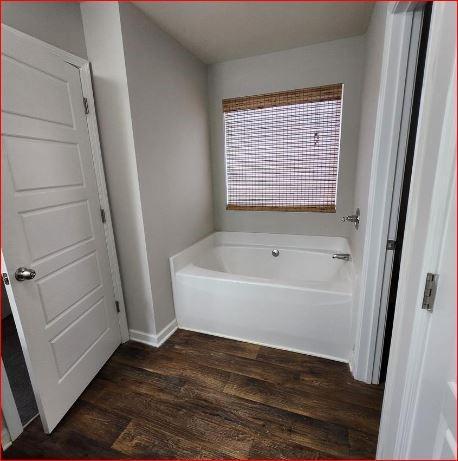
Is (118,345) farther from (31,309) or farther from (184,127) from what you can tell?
(184,127)

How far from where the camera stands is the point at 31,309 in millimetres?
1240

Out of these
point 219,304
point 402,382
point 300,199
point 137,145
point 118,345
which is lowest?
point 118,345

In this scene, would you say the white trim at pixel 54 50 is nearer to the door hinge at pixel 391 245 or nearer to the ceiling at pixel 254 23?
the ceiling at pixel 254 23

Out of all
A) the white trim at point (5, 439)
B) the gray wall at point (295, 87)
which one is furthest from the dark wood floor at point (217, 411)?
the gray wall at point (295, 87)

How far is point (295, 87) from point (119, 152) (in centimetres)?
167

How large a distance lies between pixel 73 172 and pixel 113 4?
101cm

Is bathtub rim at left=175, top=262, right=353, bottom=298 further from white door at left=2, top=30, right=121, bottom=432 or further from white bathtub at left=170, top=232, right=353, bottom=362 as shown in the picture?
white door at left=2, top=30, right=121, bottom=432

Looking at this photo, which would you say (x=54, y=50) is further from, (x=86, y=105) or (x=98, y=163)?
(x=98, y=163)

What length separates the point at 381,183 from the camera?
131 centimetres

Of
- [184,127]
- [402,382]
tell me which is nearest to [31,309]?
[402,382]

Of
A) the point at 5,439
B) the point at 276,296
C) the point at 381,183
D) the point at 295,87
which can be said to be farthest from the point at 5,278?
the point at 295,87

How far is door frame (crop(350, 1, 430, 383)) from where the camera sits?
1.09 m

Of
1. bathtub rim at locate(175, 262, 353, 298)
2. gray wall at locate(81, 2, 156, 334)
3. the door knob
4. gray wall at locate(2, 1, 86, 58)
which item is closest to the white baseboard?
gray wall at locate(81, 2, 156, 334)

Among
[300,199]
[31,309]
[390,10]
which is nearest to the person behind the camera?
[390,10]
